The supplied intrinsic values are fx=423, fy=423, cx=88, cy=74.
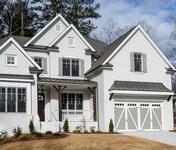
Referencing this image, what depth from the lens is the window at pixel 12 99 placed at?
97.5ft

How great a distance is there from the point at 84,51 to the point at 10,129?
10.8m

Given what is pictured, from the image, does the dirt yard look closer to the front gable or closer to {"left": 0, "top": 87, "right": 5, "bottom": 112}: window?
{"left": 0, "top": 87, "right": 5, "bottom": 112}: window

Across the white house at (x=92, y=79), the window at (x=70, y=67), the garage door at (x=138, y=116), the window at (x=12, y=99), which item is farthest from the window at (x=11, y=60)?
the garage door at (x=138, y=116)

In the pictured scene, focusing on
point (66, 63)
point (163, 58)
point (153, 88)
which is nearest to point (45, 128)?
point (66, 63)

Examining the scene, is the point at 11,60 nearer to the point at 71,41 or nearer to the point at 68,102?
the point at 68,102

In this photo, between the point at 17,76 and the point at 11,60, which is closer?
the point at 17,76

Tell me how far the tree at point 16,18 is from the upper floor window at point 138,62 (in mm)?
25167

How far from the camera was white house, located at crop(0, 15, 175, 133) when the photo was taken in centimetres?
3212

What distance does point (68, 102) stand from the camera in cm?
3550

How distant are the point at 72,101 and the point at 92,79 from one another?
99.0 inches

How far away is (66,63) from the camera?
36.2 metres

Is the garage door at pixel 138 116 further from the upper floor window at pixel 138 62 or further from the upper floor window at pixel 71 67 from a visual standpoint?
the upper floor window at pixel 71 67

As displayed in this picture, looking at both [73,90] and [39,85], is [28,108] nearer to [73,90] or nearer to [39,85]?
[39,85]

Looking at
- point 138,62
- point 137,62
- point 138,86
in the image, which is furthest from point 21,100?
point 138,62
